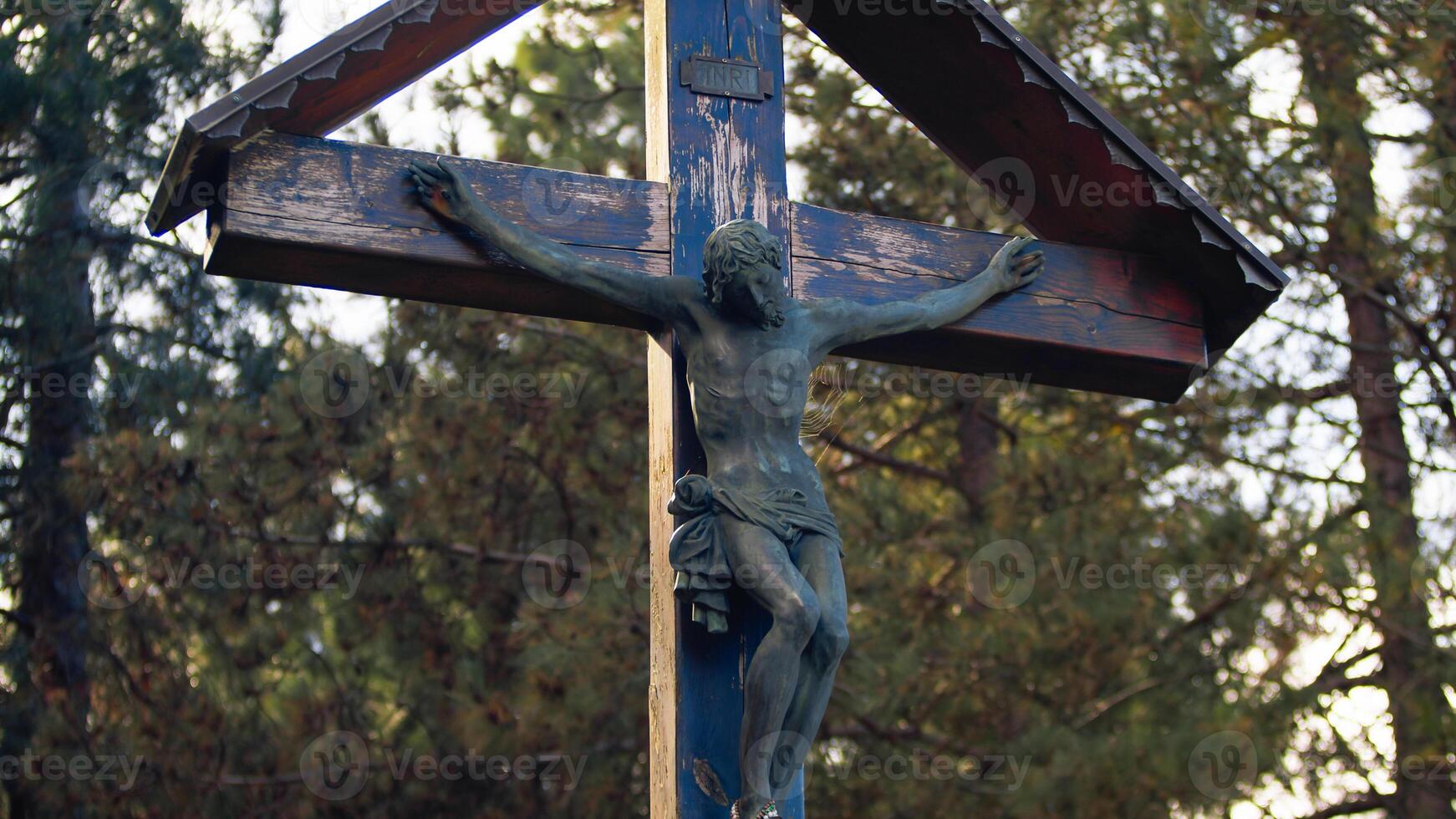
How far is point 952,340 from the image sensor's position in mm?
4617

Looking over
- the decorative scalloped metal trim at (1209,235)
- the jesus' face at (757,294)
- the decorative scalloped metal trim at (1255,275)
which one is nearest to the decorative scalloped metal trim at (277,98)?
the jesus' face at (757,294)

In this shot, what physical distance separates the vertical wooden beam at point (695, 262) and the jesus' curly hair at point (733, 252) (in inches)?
8.4

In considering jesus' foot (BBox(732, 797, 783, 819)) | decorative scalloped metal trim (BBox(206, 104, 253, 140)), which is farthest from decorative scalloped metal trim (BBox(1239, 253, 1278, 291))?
decorative scalloped metal trim (BBox(206, 104, 253, 140))

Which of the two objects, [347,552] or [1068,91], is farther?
[347,552]

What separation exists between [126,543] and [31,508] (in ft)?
2.52

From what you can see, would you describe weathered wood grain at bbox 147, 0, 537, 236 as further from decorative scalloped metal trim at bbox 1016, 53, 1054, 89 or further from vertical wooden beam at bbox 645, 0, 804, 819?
decorative scalloped metal trim at bbox 1016, 53, 1054, 89

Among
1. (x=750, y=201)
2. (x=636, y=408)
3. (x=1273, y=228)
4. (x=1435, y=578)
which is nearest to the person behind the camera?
(x=750, y=201)

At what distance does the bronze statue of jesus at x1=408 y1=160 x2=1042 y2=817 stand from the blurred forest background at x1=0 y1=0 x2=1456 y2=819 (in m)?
5.42

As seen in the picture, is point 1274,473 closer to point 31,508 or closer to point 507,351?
point 507,351

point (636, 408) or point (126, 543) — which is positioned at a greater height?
point (636, 408)

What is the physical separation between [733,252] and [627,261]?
1.28ft

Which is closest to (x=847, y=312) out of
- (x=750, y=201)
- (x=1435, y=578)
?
(x=750, y=201)

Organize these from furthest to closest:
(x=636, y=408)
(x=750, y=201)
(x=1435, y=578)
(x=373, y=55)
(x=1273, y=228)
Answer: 1. (x=636, y=408)
2. (x=1273, y=228)
3. (x=1435, y=578)
4. (x=750, y=201)
5. (x=373, y=55)

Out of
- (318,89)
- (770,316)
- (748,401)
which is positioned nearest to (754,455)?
(748,401)
